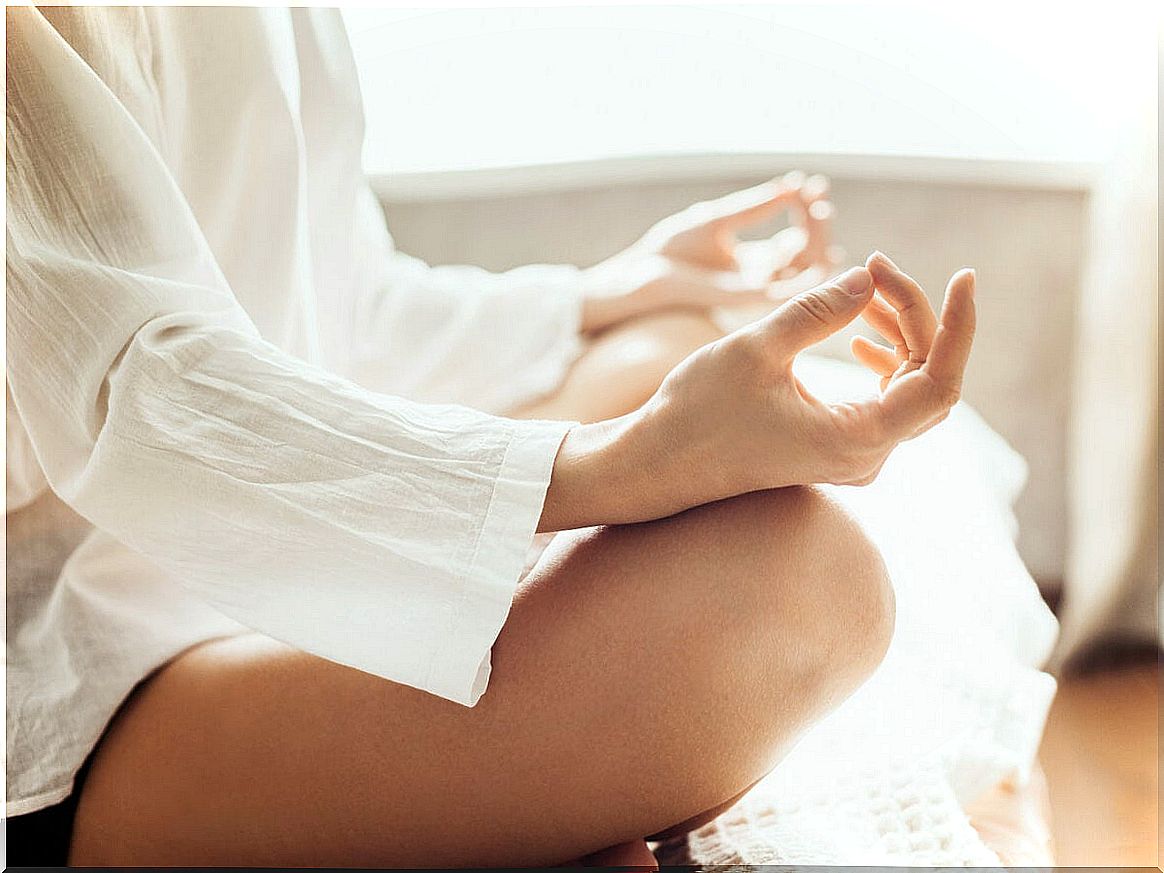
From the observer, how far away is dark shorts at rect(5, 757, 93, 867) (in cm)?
46

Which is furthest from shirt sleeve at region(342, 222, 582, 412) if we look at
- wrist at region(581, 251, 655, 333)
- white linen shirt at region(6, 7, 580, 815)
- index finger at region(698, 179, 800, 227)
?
white linen shirt at region(6, 7, 580, 815)

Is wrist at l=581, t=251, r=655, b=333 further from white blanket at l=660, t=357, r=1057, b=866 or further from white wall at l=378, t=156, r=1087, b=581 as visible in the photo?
white wall at l=378, t=156, r=1087, b=581

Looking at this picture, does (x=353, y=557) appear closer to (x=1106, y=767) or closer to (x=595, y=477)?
(x=595, y=477)

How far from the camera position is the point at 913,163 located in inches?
42.4

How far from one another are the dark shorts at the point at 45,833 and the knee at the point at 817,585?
1.02 ft

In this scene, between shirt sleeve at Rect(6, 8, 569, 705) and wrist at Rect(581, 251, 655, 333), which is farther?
wrist at Rect(581, 251, 655, 333)

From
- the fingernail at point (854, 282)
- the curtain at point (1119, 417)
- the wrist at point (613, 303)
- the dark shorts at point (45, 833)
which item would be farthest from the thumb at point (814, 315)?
the curtain at point (1119, 417)

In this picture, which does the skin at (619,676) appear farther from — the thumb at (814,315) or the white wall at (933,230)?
the white wall at (933,230)

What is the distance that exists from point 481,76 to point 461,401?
42 cm

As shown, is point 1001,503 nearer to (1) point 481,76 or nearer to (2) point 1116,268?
(2) point 1116,268

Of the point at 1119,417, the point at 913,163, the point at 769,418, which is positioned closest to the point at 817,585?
the point at 769,418

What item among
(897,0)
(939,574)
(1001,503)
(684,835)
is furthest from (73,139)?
(897,0)

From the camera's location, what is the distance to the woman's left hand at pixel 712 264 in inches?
32.3

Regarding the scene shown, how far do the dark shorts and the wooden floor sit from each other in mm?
511
